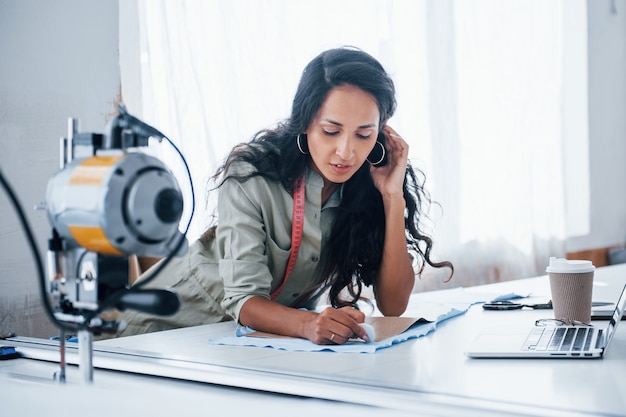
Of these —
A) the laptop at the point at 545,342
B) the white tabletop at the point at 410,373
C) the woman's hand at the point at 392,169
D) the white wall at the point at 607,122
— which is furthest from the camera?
the white wall at the point at 607,122

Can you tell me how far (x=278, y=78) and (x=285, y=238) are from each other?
1.19m

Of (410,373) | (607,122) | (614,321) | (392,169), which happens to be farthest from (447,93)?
(410,373)

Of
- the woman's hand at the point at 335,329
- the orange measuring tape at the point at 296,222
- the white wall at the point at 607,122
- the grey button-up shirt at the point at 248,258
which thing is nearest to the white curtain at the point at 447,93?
the white wall at the point at 607,122

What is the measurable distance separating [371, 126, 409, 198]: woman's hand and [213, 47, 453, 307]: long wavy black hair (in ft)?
0.06

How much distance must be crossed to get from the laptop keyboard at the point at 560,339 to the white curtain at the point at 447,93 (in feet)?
3.53

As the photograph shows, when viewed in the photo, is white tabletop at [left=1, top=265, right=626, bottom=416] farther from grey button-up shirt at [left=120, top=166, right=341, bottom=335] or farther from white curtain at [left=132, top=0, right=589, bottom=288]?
white curtain at [left=132, top=0, right=589, bottom=288]

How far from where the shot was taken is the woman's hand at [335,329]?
126 cm

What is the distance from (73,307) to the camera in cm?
85

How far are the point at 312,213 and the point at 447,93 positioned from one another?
6.81 ft

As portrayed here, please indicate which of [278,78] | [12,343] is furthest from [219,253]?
[278,78]

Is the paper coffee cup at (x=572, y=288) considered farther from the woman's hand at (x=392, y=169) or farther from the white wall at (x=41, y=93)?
the white wall at (x=41, y=93)

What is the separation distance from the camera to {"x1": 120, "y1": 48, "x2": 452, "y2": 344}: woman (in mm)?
1622

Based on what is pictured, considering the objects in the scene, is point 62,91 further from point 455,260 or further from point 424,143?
point 455,260

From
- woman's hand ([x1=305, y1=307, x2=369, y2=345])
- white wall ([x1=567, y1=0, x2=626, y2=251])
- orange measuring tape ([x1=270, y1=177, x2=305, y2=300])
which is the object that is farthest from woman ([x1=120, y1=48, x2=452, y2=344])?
white wall ([x1=567, y1=0, x2=626, y2=251])
